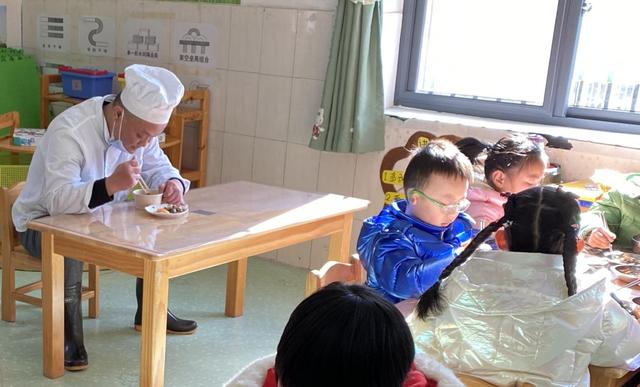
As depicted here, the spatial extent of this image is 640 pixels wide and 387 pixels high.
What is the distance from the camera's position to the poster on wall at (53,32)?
4879 millimetres

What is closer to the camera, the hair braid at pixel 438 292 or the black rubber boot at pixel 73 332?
the hair braid at pixel 438 292

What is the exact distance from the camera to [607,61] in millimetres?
3582

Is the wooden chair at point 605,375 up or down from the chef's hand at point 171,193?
down

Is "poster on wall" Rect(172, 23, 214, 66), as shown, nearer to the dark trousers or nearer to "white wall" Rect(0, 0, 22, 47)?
"white wall" Rect(0, 0, 22, 47)

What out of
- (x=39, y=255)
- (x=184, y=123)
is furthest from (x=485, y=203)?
(x=184, y=123)

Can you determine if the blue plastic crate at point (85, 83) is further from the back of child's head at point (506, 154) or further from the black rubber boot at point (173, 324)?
the back of child's head at point (506, 154)

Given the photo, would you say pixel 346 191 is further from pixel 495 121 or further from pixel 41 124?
pixel 41 124

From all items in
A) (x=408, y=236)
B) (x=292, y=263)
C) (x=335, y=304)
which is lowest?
(x=292, y=263)

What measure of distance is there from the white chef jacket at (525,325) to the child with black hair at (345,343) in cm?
72

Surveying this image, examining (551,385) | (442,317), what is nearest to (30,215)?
(442,317)

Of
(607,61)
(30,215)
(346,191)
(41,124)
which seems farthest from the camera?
(41,124)

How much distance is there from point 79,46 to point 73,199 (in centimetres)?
263

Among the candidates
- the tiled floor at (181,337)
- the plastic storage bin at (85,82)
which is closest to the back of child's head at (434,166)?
the tiled floor at (181,337)

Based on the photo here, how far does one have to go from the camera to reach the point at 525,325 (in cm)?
164
